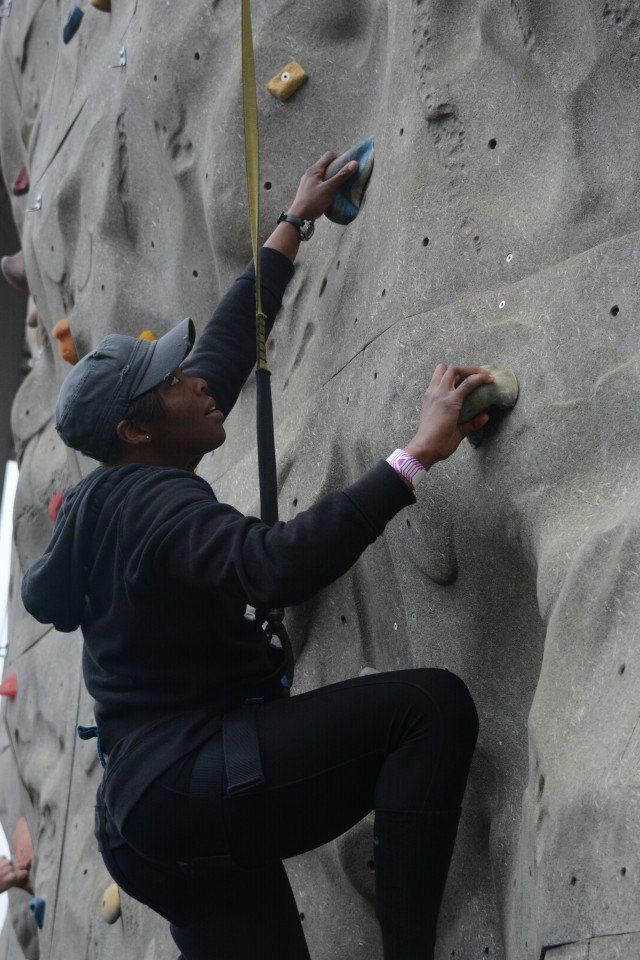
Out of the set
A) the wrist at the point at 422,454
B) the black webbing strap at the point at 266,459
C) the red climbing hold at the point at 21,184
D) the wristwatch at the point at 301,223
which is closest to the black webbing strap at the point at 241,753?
the black webbing strap at the point at 266,459

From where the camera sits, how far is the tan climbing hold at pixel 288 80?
2.73m

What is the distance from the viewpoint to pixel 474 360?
6.48ft

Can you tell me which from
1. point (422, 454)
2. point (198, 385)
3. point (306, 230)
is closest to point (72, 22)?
point (306, 230)

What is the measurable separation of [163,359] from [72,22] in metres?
2.42

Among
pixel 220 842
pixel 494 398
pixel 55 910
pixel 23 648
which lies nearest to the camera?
pixel 220 842

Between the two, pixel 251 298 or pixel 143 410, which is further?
pixel 251 298

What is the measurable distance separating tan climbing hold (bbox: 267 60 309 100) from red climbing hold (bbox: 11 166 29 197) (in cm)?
203

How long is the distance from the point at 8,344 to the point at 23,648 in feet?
8.83

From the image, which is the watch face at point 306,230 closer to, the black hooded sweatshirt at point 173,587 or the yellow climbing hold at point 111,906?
the black hooded sweatshirt at point 173,587

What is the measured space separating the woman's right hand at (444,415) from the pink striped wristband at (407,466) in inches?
0.5

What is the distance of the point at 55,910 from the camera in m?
3.70

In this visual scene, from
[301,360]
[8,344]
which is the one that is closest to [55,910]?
[301,360]

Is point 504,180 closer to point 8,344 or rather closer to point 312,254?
point 312,254

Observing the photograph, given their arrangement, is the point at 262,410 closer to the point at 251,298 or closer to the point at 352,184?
the point at 251,298
